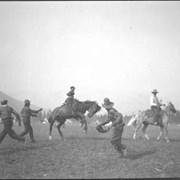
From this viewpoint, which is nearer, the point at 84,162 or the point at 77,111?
the point at 84,162

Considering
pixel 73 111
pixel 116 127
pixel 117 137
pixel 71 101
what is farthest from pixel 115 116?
pixel 71 101

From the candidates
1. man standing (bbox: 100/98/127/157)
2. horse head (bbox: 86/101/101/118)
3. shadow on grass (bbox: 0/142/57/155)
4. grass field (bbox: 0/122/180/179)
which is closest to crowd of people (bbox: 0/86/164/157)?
man standing (bbox: 100/98/127/157)

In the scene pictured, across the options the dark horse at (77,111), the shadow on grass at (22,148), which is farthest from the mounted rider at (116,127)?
the dark horse at (77,111)

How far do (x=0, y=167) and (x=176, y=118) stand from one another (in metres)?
42.9

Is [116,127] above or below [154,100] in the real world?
below

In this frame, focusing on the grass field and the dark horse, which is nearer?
the grass field

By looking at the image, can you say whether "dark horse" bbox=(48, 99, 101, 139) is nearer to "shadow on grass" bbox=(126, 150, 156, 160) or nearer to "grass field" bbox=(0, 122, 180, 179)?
"grass field" bbox=(0, 122, 180, 179)

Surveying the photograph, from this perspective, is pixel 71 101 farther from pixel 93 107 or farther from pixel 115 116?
pixel 115 116

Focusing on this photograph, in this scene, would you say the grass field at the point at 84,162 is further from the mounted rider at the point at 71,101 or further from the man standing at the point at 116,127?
the mounted rider at the point at 71,101

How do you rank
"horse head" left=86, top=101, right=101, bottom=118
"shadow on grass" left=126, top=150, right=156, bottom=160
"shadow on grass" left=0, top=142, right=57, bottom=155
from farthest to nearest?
1. "horse head" left=86, top=101, right=101, bottom=118
2. "shadow on grass" left=0, top=142, right=57, bottom=155
3. "shadow on grass" left=126, top=150, right=156, bottom=160

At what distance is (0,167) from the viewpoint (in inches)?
396

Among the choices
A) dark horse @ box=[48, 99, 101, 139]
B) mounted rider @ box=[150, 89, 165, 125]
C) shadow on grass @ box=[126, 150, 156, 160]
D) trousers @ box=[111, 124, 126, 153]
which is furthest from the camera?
mounted rider @ box=[150, 89, 165, 125]

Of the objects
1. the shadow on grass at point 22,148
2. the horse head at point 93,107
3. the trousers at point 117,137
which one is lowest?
the shadow on grass at point 22,148

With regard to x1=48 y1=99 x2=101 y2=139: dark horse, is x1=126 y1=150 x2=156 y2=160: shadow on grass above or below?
below
